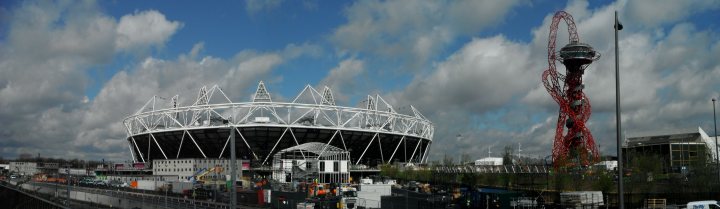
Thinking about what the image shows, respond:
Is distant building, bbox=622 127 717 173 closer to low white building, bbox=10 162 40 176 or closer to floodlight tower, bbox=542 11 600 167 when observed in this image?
floodlight tower, bbox=542 11 600 167

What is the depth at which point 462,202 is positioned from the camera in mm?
45594

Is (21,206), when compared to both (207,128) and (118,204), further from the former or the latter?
(207,128)

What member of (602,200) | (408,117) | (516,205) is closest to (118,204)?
(516,205)

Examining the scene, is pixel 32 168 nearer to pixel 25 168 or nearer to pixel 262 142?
pixel 25 168

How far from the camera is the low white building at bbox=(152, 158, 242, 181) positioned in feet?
321

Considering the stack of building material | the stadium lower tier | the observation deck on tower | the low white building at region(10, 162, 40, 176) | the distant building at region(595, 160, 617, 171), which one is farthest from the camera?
the low white building at region(10, 162, 40, 176)

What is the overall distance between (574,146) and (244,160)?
57.9 metres

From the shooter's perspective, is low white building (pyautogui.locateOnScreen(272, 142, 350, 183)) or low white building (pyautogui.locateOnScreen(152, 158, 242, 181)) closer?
low white building (pyautogui.locateOnScreen(272, 142, 350, 183))

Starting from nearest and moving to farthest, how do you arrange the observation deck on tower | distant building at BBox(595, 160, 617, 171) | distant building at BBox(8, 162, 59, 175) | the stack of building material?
the stack of building material < distant building at BBox(595, 160, 617, 171) < the observation deck on tower < distant building at BBox(8, 162, 59, 175)

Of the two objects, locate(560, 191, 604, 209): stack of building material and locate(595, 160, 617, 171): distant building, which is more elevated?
locate(595, 160, 617, 171): distant building

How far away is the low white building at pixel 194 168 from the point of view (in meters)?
97.9

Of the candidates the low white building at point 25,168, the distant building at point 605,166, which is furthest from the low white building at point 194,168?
the distant building at point 605,166

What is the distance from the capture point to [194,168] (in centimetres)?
10456

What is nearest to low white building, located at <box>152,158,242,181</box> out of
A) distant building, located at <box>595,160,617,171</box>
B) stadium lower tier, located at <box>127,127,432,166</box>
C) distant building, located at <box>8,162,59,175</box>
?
stadium lower tier, located at <box>127,127,432,166</box>
